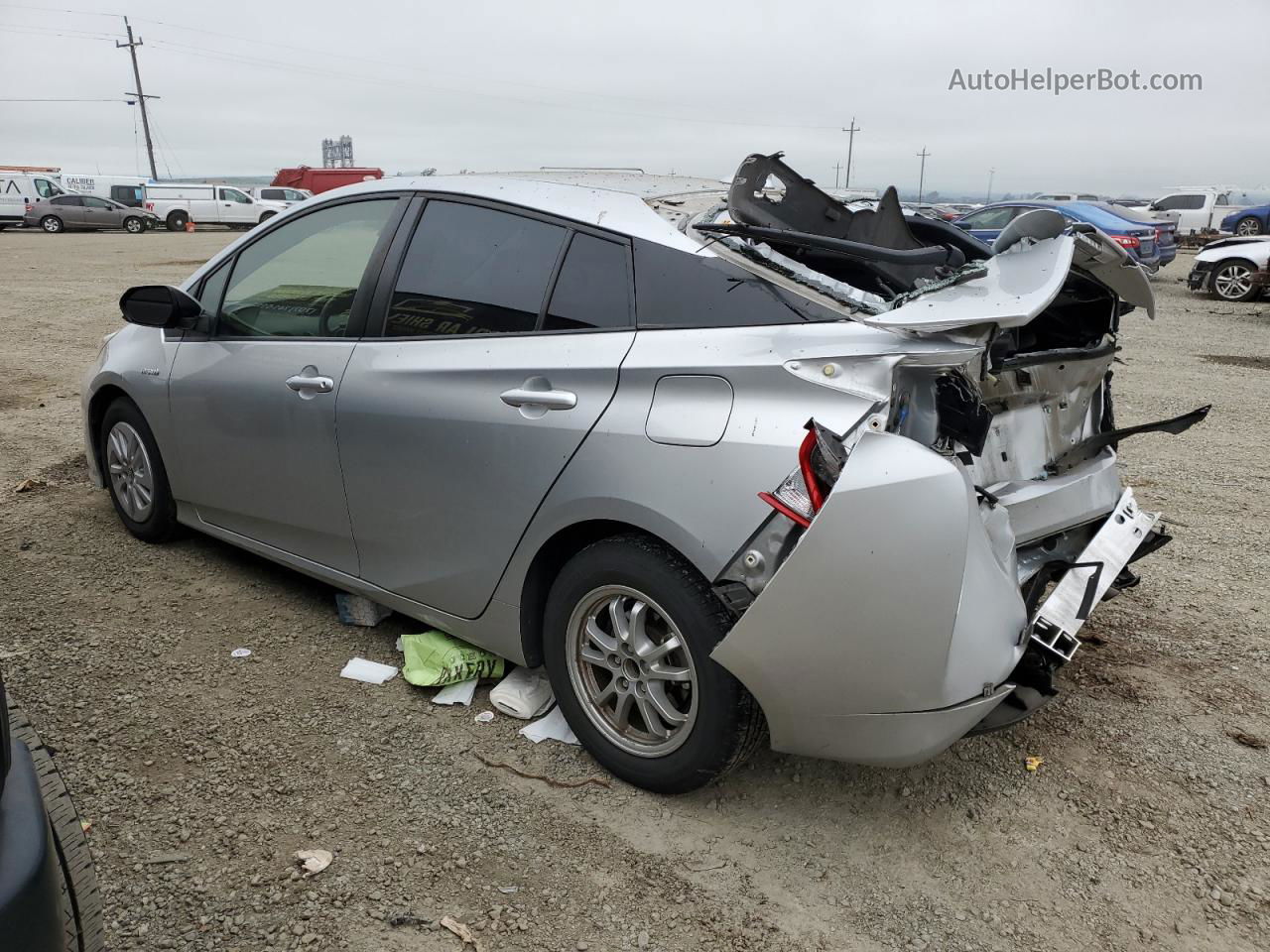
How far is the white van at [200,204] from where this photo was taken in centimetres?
3619

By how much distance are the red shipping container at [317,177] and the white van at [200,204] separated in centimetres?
531

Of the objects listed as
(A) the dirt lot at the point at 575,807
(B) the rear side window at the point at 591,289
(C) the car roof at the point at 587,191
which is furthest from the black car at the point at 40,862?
(C) the car roof at the point at 587,191

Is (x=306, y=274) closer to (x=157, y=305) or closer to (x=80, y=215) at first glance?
(x=157, y=305)

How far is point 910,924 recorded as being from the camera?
7.67ft

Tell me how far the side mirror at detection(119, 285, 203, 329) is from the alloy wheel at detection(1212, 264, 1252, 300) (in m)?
16.2

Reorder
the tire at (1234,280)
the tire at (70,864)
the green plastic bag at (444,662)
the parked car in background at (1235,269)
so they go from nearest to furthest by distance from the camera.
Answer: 1. the tire at (70,864)
2. the green plastic bag at (444,662)
3. the parked car in background at (1235,269)
4. the tire at (1234,280)

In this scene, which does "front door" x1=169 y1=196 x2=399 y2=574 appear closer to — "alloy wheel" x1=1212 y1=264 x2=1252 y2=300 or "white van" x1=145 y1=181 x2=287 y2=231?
"alloy wheel" x1=1212 y1=264 x2=1252 y2=300

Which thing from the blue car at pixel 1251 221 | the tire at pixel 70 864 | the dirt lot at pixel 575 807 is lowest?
the dirt lot at pixel 575 807

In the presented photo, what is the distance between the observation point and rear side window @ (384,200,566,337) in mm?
2965

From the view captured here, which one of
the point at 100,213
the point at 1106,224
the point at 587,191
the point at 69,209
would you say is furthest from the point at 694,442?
the point at 100,213

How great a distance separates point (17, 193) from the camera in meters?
32.4

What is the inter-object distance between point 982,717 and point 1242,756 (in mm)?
1265

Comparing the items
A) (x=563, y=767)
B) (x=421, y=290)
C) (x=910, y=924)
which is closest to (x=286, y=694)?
(x=563, y=767)

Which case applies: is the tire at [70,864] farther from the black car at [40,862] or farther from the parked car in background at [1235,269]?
the parked car in background at [1235,269]
